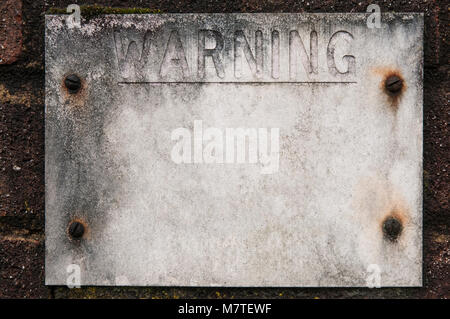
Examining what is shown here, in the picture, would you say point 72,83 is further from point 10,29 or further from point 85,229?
point 85,229

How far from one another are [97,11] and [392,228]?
94 cm

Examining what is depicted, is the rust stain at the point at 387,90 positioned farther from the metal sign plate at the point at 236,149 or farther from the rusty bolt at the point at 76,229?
the rusty bolt at the point at 76,229

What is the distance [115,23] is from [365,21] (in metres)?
0.64

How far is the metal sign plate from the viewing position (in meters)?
1.10

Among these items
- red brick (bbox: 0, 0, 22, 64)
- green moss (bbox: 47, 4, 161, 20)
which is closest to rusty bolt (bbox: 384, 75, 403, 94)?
green moss (bbox: 47, 4, 161, 20)

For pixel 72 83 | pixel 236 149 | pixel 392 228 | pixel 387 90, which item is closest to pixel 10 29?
pixel 72 83

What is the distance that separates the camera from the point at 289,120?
3.67 feet

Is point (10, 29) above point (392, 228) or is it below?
above

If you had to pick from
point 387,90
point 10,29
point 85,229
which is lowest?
point 85,229

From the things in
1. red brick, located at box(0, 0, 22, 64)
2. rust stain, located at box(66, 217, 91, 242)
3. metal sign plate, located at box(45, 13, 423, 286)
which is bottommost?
rust stain, located at box(66, 217, 91, 242)

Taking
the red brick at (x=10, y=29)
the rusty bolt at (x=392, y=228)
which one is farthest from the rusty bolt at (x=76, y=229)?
the rusty bolt at (x=392, y=228)

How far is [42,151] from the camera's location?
3.83ft

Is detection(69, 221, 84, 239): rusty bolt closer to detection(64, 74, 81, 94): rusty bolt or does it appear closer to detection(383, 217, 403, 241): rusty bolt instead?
detection(64, 74, 81, 94): rusty bolt

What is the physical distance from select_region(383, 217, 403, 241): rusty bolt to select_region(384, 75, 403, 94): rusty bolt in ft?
1.08
